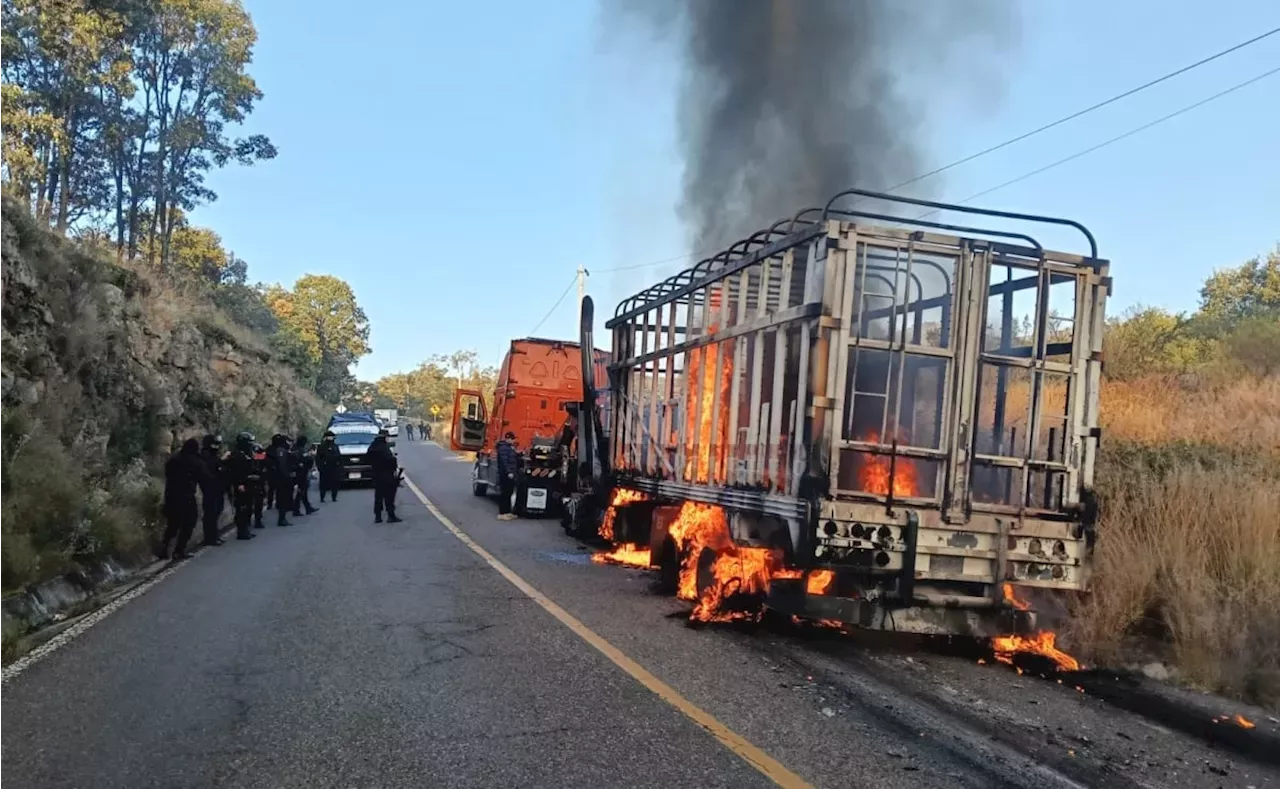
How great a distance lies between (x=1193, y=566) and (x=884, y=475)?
260 centimetres

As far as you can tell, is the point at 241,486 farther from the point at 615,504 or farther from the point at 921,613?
the point at 921,613

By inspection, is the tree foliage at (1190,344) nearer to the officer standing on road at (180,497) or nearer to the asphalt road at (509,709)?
the asphalt road at (509,709)

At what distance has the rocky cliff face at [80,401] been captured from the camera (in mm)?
9000

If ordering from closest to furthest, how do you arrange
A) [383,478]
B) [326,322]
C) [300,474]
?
1. [383,478]
2. [300,474]
3. [326,322]

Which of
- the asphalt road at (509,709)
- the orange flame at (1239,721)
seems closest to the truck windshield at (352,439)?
the asphalt road at (509,709)

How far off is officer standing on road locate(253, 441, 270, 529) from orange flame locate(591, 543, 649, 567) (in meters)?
5.76

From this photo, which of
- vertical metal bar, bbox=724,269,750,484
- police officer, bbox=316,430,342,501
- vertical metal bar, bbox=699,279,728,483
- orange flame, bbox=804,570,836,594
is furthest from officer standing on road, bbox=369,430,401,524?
orange flame, bbox=804,570,836,594

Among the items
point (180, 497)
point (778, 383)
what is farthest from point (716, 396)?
point (180, 497)

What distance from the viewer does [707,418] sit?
848 centimetres

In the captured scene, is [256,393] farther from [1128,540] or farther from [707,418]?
[1128,540]

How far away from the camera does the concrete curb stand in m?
5.10

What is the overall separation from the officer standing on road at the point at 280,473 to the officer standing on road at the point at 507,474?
3.59m

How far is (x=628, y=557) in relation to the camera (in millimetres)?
11641

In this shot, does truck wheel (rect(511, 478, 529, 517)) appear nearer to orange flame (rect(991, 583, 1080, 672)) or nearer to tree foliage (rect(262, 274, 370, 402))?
orange flame (rect(991, 583, 1080, 672))
